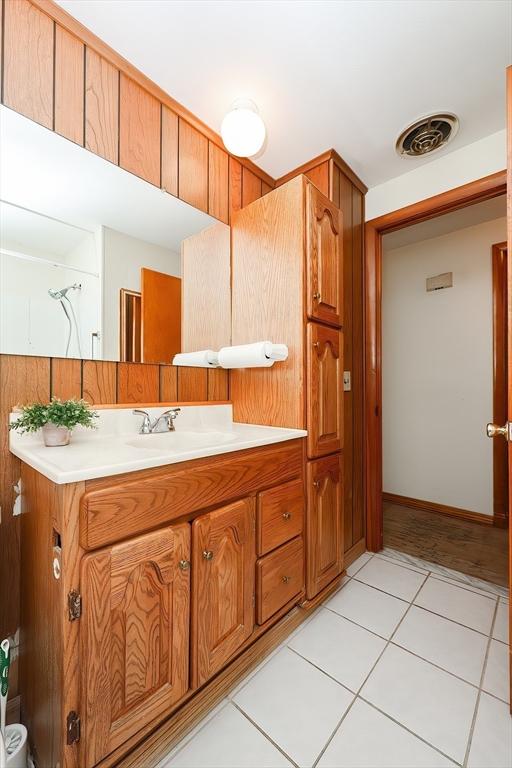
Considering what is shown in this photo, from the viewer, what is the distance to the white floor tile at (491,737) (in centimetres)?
90

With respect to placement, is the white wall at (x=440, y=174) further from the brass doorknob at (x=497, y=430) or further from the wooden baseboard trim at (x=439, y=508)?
the wooden baseboard trim at (x=439, y=508)

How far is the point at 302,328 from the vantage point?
1404mm

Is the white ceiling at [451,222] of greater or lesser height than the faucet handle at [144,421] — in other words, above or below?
above

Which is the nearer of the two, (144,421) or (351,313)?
(144,421)

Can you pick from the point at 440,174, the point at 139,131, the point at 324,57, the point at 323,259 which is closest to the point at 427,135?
the point at 440,174

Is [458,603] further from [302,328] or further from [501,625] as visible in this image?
[302,328]

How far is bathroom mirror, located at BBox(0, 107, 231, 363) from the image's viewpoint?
3.54 ft

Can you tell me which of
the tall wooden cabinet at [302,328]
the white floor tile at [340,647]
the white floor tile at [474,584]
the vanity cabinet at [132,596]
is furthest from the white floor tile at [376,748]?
the white floor tile at [474,584]

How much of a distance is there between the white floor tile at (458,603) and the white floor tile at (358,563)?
13.4 inches

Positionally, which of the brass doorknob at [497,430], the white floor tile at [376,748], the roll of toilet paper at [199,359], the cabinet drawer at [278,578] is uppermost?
the roll of toilet paper at [199,359]

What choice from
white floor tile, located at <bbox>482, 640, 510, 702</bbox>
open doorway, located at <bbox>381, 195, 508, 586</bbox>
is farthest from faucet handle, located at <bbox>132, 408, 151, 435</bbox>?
open doorway, located at <bbox>381, 195, 508, 586</bbox>

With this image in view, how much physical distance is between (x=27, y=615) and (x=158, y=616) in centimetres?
45

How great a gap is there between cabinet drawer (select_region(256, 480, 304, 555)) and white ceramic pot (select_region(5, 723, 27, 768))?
772 millimetres

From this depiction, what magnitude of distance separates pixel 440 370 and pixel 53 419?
282 centimetres
